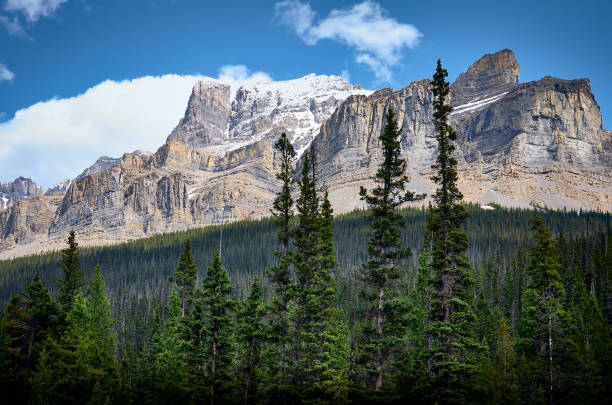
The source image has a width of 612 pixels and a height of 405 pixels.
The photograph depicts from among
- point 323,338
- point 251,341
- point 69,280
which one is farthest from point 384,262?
point 69,280

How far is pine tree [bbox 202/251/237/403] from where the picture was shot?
35.2 m

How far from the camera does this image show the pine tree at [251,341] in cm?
3447

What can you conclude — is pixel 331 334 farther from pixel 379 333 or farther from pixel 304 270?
pixel 379 333

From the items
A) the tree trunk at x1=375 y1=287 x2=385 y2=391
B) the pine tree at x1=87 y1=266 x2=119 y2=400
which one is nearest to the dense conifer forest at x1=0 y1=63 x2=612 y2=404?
the tree trunk at x1=375 y1=287 x2=385 y2=391

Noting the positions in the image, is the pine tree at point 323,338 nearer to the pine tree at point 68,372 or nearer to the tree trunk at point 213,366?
the tree trunk at point 213,366

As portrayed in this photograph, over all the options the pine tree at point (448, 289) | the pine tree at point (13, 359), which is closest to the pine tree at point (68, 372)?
the pine tree at point (13, 359)

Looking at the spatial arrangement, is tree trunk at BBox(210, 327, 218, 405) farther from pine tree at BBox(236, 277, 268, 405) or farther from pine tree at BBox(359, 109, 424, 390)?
pine tree at BBox(359, 109, 424, 390)

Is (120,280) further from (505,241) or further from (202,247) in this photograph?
(505,241)

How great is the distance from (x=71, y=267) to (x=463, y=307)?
106 feet

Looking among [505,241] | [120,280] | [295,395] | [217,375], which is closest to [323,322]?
[295,395]

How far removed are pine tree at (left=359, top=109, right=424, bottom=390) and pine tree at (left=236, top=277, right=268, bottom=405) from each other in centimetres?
872

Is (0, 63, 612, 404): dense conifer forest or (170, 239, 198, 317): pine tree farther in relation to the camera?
(170, 239, 198, 317): pine tree

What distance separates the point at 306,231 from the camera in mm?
36062

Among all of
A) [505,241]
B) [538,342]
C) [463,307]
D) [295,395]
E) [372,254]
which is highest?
[505,241]
